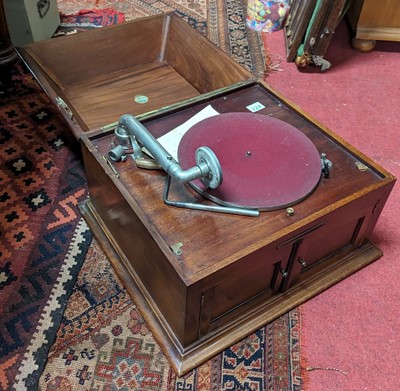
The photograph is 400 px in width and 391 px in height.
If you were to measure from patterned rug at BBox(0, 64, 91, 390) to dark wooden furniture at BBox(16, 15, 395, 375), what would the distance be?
11 centimetres

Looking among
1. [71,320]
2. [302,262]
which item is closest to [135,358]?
[71,320]

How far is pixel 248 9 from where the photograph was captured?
2.14 m

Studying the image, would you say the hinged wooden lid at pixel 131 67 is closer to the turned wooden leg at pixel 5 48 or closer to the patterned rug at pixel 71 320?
the patterned rug at pixel 71 320

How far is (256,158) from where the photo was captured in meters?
1.02

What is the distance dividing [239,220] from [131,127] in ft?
0.97

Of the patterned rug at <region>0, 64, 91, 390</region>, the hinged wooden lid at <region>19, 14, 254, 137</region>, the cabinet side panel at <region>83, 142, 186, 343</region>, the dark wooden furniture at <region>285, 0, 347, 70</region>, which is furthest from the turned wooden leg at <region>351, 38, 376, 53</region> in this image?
the cabinet side panel at <region>83, 142, 186, 343</region>

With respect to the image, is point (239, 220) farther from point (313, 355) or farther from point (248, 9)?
point (248, 9)

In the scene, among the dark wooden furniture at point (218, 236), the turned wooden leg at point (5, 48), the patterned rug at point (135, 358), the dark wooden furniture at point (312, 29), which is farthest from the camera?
the turned wooden leg at point (5, 48)

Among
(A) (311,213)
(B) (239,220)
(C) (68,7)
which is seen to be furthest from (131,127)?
(C) (68,7)

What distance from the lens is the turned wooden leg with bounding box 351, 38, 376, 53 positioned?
2.04 metres

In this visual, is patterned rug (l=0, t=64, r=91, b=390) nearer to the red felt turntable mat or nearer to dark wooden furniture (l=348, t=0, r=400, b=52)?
the red felt turntable mat

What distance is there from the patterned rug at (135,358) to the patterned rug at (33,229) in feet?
0.16

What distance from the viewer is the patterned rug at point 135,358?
3.29 ft

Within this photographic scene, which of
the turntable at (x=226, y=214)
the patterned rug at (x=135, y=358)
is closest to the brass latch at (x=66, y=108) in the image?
the turntable at (x=226, y=214)
